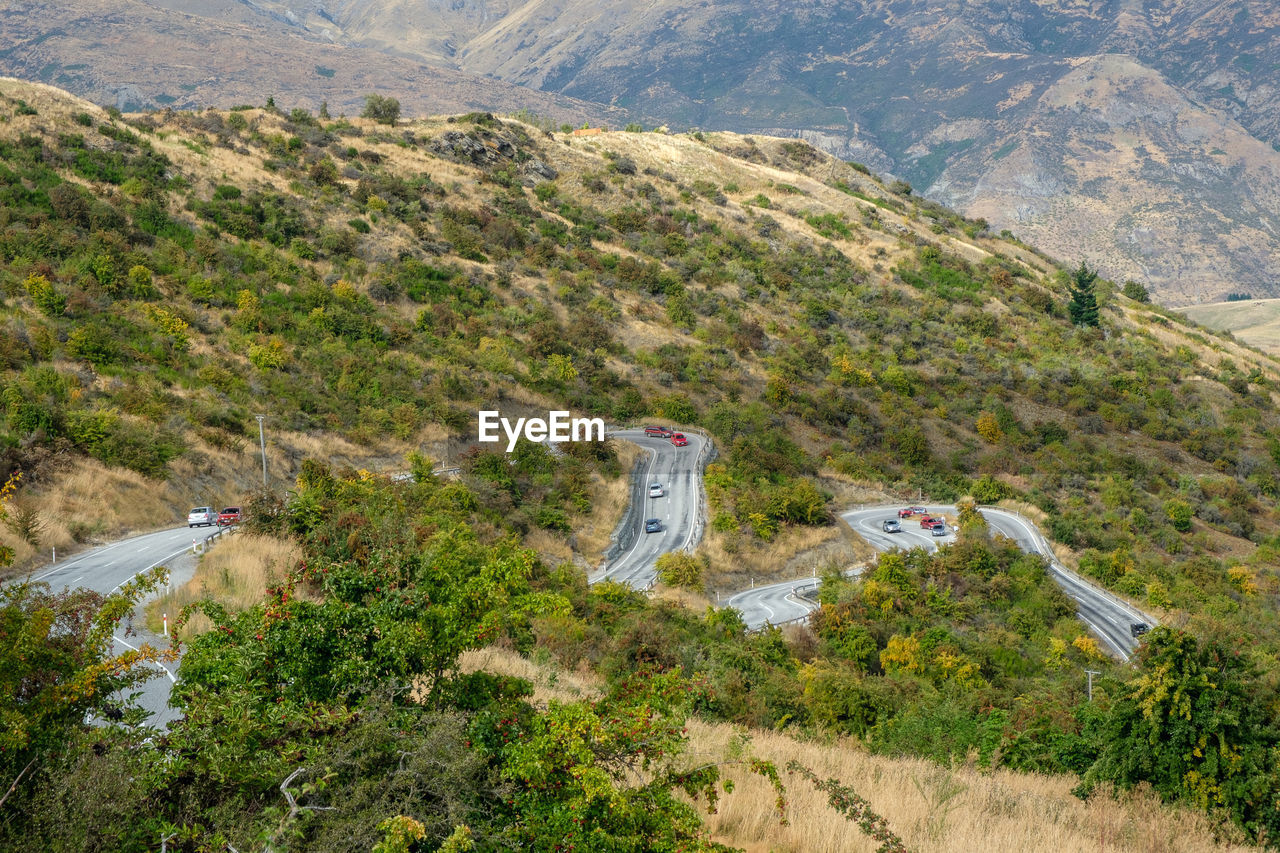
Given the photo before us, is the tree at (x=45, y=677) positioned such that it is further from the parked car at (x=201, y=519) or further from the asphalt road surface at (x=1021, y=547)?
the asphalt road surface at (x=1021, y=547)

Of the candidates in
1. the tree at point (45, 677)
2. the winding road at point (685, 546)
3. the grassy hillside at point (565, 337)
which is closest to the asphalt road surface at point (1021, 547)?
the winding road at point (685, 546)

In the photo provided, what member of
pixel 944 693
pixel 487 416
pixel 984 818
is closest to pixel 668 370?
pixel 487 416

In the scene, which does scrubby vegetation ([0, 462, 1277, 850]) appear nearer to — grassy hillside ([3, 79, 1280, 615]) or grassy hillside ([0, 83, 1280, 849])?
grassy hillside ([0, 83, 1280, 849])

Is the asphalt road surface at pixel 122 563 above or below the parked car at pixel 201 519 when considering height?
above

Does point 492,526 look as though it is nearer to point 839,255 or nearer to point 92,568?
point 92,568

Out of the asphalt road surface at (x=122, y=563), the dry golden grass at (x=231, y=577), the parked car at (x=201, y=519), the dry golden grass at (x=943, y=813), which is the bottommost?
the parked car at (x=201, y=519)

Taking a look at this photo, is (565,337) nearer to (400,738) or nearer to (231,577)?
(231,577)
